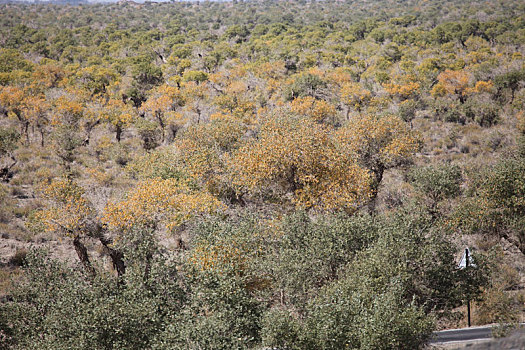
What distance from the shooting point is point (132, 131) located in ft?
169

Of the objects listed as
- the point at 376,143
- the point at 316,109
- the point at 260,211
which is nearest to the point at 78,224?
the point at 260,211

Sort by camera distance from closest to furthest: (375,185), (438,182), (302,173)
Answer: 1. (302,173)
2. (438,182)
3. (375,185)

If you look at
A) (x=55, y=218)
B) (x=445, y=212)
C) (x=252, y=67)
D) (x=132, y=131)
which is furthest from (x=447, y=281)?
(x=252, y=67)

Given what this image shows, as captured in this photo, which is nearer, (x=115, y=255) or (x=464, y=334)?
(x=464, y=334)

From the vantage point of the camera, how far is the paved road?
1685cm

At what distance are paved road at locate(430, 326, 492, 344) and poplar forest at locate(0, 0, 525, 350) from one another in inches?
20.8

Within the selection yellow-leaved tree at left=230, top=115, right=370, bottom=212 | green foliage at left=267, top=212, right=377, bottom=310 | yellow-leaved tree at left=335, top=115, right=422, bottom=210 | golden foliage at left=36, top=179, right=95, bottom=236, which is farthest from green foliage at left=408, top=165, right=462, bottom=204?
golden foliage at left=36, top=179, right=95, bottom=236

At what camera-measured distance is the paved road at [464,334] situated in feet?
55.3

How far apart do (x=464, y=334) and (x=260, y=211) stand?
12161 millimetres

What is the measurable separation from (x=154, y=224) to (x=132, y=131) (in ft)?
110

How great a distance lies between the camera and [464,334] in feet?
57.9

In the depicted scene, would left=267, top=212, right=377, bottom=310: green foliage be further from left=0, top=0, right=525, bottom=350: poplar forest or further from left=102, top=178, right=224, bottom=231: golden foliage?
left=102, top=178, right=224, bottom=231: golden foliage

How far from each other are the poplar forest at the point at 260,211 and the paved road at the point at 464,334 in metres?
0.53

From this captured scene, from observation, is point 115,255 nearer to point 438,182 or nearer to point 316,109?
point 438,182
